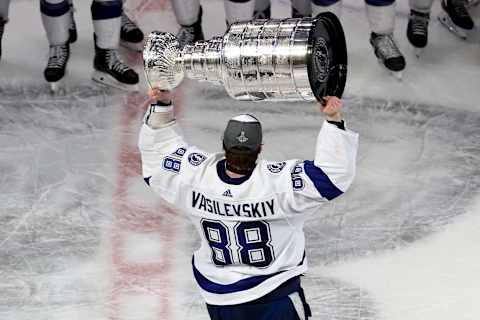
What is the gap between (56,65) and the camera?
439cm

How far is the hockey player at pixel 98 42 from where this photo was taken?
433cm

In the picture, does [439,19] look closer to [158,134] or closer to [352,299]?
[352,299]

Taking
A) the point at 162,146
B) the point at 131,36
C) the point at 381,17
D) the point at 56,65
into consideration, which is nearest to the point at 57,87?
the point at 56,65

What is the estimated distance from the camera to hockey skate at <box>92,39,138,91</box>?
4.36 meters

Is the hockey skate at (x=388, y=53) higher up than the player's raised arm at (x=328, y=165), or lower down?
lower down

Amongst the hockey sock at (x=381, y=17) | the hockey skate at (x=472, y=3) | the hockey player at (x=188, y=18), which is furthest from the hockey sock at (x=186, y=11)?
the hockey skate at (x=472, y=3)

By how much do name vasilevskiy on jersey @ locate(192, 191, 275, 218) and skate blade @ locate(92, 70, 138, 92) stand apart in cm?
204

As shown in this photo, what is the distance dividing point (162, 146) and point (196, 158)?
75mm

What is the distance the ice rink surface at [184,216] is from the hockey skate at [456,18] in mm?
45

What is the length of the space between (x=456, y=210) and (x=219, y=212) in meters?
1.42

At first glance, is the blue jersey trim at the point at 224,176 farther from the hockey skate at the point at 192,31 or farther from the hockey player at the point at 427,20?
the hockey player at the point at 427,20

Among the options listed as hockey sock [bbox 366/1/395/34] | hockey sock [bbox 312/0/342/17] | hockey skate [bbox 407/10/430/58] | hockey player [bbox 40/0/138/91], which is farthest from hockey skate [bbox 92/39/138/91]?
hockey skate [bbox 407/10/430/58]

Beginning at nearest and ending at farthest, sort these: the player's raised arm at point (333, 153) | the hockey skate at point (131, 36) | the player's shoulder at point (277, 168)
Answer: the player's raised arm at point (333, 153)
the player's shoulder at point (277, 168)
the hockey skate at point (131, 36)

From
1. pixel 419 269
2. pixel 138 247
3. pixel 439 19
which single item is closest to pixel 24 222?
pixel 138 247
